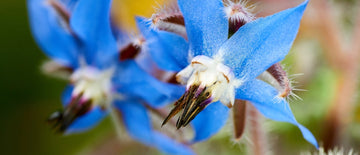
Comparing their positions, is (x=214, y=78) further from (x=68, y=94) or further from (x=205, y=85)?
(x=68, y=94)

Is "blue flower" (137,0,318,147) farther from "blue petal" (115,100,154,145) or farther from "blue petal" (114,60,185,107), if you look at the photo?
"blue petal" (115,100,154,145)

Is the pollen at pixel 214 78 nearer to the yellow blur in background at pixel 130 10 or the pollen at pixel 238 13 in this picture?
the pollen at pixel 238 13

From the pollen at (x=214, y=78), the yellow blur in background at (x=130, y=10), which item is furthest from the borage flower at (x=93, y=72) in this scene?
the yellow blur in background at (x=130, y=10)

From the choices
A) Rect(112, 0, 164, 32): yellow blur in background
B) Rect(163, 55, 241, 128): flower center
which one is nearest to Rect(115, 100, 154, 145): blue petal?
Rect(163, 55, 241, 128): flower center

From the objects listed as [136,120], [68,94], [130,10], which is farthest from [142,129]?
[130,10]

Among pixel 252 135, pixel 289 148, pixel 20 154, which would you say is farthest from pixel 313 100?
pixel 20 154

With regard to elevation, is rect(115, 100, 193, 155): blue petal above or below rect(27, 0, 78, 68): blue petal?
below

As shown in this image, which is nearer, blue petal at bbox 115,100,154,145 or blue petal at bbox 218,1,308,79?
blue petal at bbox 218,1,308,79

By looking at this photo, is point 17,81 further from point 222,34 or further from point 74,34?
point 222,34
